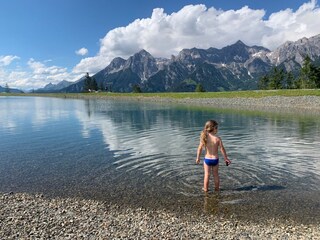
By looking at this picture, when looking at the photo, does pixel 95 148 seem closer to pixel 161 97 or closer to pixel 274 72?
pixel 161 97

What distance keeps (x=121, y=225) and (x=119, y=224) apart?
19 centimetres

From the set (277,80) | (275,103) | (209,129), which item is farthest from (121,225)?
(277,80)

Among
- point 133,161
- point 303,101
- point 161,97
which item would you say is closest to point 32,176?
point 133,161

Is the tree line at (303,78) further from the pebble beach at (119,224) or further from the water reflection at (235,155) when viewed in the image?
the pebble beach at (119,224)

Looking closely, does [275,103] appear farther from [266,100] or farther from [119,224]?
[119,224]

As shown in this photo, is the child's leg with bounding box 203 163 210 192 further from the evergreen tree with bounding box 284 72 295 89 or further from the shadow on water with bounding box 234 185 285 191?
the evergreen tree with bounding box 284 72 295 89

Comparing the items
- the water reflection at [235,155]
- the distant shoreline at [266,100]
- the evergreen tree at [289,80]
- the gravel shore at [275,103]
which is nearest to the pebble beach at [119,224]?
the water reflection at [235,155]

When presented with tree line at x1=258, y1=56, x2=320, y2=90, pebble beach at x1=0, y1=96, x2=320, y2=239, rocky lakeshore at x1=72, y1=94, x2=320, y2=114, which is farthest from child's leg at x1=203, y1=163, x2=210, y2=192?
tree line at x1=258, y1=56, x2=320, y2=90

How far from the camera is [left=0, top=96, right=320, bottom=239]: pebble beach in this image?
1225 centimetres

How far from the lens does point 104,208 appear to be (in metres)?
15.9

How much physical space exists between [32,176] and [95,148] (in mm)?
10615

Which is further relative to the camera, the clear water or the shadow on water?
the shadow on water

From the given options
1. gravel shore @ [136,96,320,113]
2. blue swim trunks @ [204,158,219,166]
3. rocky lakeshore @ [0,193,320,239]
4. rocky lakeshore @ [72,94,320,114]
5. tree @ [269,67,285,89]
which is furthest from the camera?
tree @ [269,67,285,89]

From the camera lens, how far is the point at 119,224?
44.1ft
